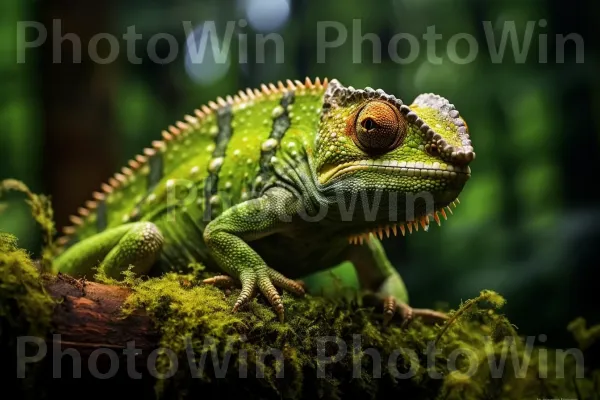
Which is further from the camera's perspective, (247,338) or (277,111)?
(277,111)

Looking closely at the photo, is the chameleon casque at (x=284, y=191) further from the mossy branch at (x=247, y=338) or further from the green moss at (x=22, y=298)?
the green moss at (x=22, y=298)

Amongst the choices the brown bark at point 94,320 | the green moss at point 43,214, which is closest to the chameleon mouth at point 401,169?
the brown bark at point 94,320

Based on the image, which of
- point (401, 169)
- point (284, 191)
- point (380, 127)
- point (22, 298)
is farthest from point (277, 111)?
point (22, 298)

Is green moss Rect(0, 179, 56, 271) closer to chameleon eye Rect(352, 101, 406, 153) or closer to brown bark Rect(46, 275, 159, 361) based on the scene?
brown bark Rect(46, 275, 159, 361)

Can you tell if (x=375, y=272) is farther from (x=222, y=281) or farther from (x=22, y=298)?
(x=22, y=298)

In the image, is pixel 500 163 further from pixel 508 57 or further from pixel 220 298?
pixel 220 298

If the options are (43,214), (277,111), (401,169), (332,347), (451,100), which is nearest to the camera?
(332,347)
